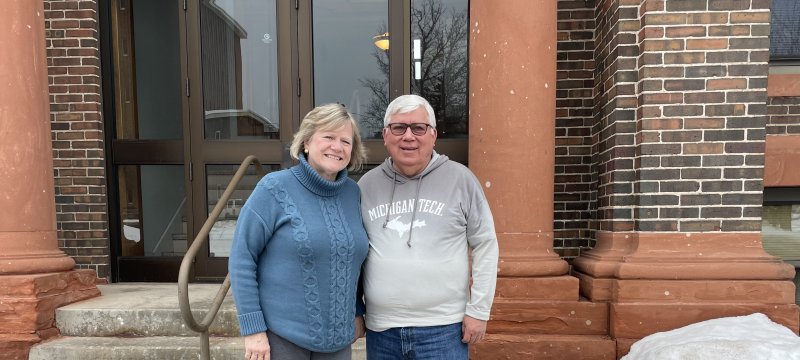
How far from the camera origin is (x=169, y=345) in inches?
124

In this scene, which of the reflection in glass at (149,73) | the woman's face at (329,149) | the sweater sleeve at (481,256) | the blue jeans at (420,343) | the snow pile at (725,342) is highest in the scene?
the reflection in glass at (149,73)

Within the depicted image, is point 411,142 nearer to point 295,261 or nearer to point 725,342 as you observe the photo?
point 295,261

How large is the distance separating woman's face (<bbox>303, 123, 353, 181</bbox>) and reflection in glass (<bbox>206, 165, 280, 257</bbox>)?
322cm

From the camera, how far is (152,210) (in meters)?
5.21

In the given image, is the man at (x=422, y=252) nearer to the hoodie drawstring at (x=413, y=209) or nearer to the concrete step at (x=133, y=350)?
the hoodie drawstring at (x=413, y=209)

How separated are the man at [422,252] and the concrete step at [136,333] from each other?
1.41 metres

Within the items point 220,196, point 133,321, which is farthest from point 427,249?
point 220,196

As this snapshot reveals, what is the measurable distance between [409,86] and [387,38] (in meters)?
0.60

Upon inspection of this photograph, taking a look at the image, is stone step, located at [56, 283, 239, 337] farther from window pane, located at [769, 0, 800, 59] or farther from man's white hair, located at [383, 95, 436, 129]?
window pane, located at [769, 0, 800, 59]

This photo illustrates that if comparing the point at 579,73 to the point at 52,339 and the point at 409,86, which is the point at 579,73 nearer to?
the point at 409,86

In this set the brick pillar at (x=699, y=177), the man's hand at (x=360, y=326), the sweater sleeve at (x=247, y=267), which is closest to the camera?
the sweater sleeve at (x=247, y=267)

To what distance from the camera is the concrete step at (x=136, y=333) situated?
3.11 metres

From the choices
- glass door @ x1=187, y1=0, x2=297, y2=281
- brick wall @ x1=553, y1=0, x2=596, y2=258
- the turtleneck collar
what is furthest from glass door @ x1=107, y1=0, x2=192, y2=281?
brick wall @ x1=553, y1=0, x2=596, y2=258

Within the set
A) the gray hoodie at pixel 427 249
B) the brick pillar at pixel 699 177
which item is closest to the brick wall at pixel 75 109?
the gray hoodie at pixel 427 249
